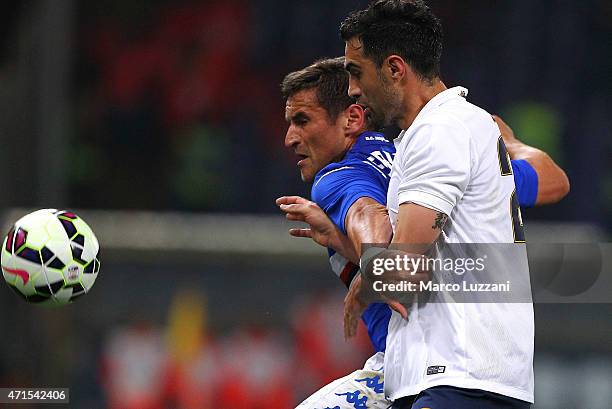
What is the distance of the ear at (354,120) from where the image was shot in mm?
4270

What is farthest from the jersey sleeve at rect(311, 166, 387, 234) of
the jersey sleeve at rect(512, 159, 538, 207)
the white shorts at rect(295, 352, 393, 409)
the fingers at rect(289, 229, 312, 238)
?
the white shorts at rect(295, 352, 393, 409)

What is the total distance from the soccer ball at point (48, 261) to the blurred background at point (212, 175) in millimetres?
3763

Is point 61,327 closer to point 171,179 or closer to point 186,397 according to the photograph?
point 186,397

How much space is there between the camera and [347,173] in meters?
3.82

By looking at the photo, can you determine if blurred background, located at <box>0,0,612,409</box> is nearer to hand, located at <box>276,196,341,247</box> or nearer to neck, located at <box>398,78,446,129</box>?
hand, located at <box>276,196,341,247</box>

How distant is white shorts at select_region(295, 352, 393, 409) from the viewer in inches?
160

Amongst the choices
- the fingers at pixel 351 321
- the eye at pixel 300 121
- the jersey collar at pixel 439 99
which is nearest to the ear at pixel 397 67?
the jersey collar at pixel 439 99

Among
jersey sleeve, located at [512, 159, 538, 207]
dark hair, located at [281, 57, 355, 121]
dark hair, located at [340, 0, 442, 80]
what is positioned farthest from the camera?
dark hair, located at [281, 57, 355, 121]

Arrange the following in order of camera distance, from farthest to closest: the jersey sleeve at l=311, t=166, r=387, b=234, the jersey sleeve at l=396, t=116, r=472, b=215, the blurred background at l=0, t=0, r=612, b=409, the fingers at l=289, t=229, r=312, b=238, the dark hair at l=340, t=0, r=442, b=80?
the blurred background at l=0, t=0, r=612, b=409 → the fingers at l=289, t=229, r=312, b=238 → the jersey sleeve at l=311, t=166, r=387, b=234 → the dark hair at l=340, t=0, r=442, b=80 → the jersey sleeve at l=396, t=116, r=472, b=215

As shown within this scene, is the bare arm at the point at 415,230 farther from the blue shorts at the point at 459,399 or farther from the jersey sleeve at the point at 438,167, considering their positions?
the blue shorts at the point at 459,399

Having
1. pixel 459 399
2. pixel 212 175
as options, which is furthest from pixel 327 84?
pixel 212 175

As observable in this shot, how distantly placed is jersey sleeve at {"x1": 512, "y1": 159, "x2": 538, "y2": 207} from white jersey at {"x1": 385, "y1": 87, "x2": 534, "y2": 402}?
72 cm

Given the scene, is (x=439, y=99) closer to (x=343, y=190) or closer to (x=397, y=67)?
(x=397, y=67)

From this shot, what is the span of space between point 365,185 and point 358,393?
2.92 feet
